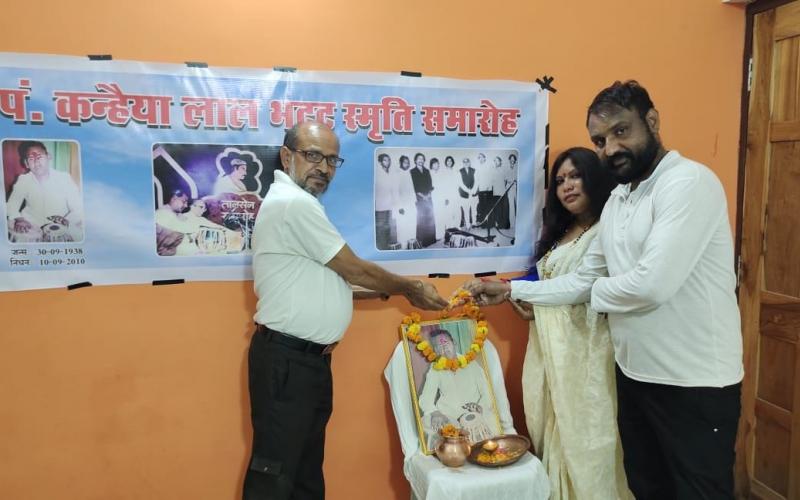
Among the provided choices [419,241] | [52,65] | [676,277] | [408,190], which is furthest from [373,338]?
[52,65]

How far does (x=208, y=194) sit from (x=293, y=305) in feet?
1.83

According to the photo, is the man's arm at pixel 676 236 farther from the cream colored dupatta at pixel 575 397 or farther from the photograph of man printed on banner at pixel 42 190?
the photograph of man printed on banner at pixel 42 190

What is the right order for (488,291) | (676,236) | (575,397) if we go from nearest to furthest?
(676,236), (575,397), (488,291)

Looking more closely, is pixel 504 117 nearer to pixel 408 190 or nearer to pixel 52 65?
pixel 408 190

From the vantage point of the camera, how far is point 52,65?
1966 mm

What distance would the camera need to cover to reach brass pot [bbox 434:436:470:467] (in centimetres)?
210

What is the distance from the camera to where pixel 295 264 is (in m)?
1.93

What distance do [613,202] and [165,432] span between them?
5.98 ft

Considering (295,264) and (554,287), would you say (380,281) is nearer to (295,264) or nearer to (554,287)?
(295,264)

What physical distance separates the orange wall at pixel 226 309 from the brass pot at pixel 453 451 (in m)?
0.34

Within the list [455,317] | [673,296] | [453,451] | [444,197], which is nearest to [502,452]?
[453,451]

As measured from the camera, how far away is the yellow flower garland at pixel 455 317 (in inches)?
90.8

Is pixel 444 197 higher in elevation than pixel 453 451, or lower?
higher

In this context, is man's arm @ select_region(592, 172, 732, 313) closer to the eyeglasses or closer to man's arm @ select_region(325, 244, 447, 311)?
man's arm @ select_region(325, 244, 447, 311)
